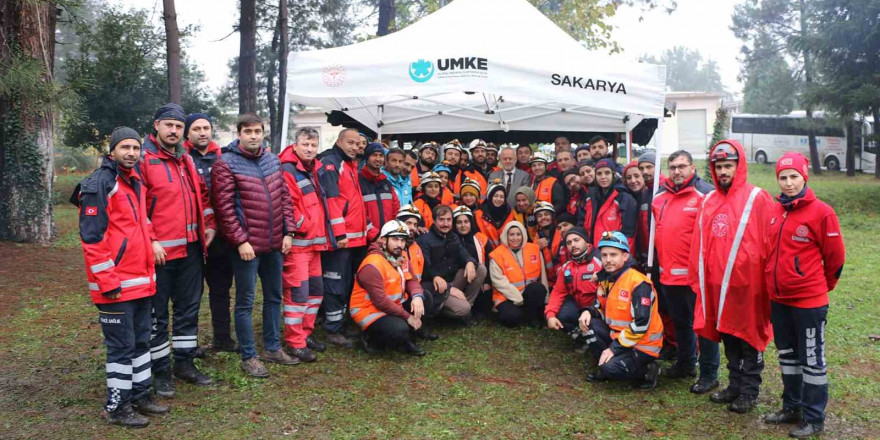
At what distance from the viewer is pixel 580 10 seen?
15000 millimetres

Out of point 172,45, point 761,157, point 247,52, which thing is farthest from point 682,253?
point 761,157

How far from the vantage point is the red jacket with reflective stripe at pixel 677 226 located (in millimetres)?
4680

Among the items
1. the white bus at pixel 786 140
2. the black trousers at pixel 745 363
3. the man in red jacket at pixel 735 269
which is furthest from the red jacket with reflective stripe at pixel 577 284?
the white bus at pixel 786 140

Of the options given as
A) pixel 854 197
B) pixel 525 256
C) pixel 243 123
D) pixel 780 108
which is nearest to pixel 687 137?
pixel 780 108

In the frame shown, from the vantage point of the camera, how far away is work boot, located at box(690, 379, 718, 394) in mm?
4676

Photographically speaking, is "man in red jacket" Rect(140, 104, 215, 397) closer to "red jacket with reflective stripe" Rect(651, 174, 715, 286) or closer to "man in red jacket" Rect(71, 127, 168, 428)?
"man in red jacket" Rect(71, 127, 168, 428)

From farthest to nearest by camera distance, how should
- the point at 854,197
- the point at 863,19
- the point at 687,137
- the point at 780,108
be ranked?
1. the point at 687,137
2. the point at 780,108
3. the point at 854,197
4. the point at 863,19

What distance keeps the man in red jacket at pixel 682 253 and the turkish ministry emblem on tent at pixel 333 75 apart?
302 cm

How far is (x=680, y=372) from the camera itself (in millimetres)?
4996

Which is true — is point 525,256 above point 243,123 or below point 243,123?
below

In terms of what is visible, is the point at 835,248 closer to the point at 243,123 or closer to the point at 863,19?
the point at 243,123

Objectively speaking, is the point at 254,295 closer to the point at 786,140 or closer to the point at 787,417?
the point at 787,417

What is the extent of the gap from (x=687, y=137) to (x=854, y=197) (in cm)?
2197

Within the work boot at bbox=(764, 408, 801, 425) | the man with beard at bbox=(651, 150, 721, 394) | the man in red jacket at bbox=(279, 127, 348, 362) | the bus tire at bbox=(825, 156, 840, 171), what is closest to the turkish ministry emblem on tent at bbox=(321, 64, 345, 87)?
the man in red jacket at bbox=(279, 127, 348, 362)
